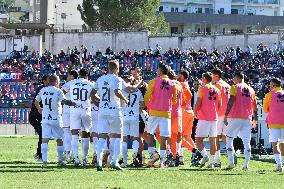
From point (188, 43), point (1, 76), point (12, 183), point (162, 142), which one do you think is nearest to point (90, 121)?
point (162, 142)

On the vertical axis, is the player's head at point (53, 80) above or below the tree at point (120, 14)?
below

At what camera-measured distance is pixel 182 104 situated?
2600 cm

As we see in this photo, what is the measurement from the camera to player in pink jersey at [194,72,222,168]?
79.0 feet

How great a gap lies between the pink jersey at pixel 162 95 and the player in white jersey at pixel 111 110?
61.7 inches

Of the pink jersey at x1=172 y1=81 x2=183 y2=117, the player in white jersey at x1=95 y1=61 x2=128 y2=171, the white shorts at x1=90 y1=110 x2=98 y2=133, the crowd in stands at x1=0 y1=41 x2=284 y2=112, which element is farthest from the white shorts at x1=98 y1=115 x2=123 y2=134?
the crowd in stands at x1=0 y1=41 x2=284 y2=112

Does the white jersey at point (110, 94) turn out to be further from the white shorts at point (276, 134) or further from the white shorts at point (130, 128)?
the white shorts at point (276, 134)

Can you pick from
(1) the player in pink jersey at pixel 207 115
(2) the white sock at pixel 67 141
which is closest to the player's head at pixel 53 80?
(2) the white sock at pixel 67 141

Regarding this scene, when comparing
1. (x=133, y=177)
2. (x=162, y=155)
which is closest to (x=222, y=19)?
(x=162, y=155)

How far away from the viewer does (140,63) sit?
7056 centimetres

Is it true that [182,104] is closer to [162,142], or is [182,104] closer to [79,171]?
[162,142]

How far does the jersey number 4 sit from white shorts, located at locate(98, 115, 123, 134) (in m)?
1.75

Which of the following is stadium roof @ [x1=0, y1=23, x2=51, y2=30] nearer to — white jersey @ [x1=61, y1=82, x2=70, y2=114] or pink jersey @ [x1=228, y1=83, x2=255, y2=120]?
white jersey @ [x1=61, y1=82, x2=70, y2=114]

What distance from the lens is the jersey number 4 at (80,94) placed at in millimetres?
23469

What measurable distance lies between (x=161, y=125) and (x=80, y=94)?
210cm
